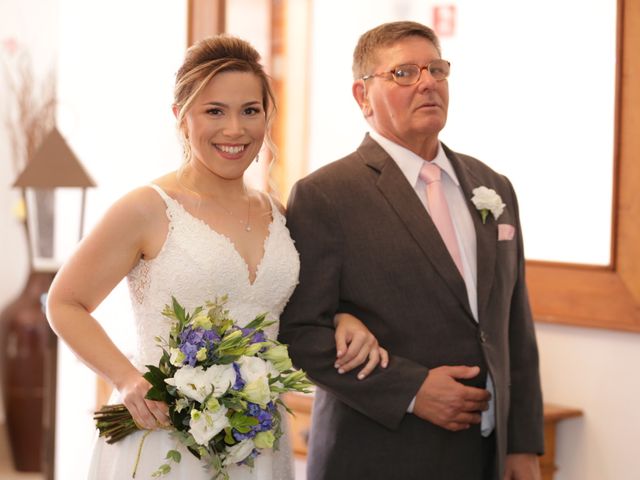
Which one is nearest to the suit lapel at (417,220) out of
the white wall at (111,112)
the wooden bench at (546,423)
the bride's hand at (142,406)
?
the bride's hand at (142,406)

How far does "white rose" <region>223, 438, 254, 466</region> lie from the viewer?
2344 millimetres

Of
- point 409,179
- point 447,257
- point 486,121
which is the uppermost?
point 486,121

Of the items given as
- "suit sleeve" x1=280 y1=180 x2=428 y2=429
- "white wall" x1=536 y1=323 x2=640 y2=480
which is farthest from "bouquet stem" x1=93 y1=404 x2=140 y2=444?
"white wall" x1=536 y1=323 x2=640 y2=480

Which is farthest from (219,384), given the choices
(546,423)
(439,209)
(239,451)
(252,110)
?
(546,423)

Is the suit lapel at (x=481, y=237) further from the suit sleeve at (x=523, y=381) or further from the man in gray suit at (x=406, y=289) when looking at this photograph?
the suit sleeve at (x=523, y=381)

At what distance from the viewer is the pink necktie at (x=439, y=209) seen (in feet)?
9.52

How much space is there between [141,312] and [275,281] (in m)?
0.35

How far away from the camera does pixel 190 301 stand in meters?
Answer: 2.65

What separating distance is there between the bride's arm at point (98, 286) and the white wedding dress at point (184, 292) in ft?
0.28

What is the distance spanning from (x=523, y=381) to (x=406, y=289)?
21.0 inches

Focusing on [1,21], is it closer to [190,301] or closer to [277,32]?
[277,32]

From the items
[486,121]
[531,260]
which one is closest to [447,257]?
[531,260]

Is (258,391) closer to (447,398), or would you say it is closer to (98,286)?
(98,286)

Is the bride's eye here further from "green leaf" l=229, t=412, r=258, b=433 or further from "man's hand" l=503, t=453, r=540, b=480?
"man's hand" l=503, t=453, r=540, b=480
